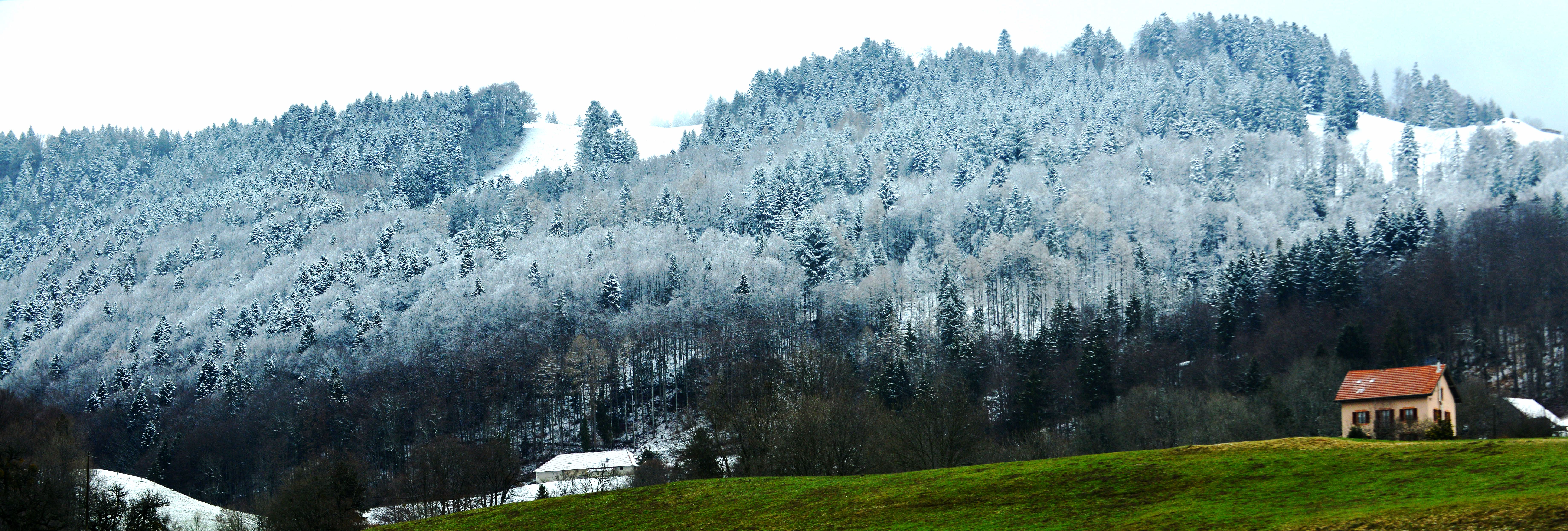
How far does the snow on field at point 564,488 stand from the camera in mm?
81050

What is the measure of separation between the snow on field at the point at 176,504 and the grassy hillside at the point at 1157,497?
1414 inches

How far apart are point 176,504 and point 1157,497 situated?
236ft

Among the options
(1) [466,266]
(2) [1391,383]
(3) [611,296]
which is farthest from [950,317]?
(1) [466,266]

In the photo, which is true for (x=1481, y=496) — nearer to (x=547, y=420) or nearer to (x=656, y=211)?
(x=547, y=420)

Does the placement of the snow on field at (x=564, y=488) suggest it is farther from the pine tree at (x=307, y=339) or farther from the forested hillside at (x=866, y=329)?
the pine tree at (x=307, y=339)

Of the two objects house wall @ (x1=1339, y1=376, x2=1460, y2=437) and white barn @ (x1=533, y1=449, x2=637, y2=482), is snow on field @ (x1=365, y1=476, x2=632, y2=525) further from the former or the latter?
house wall @ (x1=1339, y1=376, x2=1460, y2=437)

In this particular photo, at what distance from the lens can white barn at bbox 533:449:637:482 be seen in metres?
93.4

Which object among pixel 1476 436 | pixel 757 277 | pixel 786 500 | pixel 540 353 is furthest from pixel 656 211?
pixel 786 500

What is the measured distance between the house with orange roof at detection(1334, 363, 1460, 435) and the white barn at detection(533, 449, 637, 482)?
Answer: 51804 mm

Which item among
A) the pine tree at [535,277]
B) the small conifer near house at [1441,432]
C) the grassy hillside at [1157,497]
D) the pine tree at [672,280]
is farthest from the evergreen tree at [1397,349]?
the pine tree at [535,277]

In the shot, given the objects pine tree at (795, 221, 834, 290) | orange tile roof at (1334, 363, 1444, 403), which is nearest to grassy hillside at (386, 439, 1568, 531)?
orange tile roof at (1334, 363, 1444, 403)

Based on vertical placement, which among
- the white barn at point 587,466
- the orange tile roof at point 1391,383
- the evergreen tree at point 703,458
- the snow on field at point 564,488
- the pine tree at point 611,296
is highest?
the pine tree at point 611,296

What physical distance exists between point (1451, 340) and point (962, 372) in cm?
3964

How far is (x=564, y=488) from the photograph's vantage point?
279 feet
